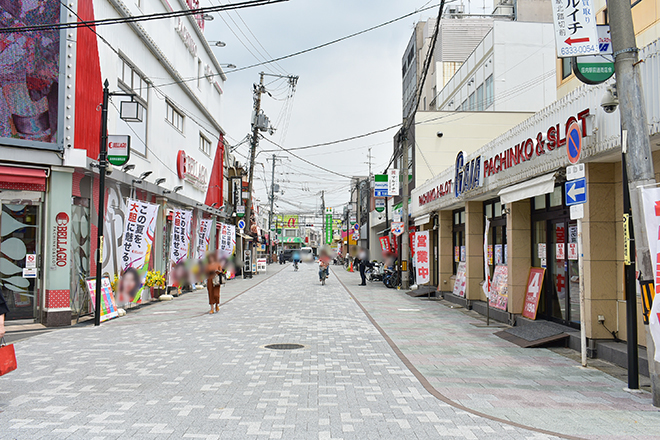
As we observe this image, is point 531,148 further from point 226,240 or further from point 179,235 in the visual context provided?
point 226,240

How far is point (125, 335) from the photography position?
426 inches

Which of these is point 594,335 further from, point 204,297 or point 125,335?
point 204,297

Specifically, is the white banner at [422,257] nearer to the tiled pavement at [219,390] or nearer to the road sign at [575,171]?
the tiled pavement at [219,390]

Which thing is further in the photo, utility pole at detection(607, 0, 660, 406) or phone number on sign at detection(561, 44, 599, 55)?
phone number on sign at detection(561, 44, 599, 55)

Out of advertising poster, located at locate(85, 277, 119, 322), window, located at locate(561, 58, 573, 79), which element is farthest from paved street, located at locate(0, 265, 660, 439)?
window, located at locate(561, 58, 573, 79)

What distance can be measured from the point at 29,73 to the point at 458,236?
571 inches

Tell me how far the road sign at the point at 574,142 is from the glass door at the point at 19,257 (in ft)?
37.2

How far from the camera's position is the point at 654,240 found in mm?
5746

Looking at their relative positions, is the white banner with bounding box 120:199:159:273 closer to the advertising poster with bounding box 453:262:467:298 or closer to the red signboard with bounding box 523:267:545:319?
the advertising poster with bounding box 453:262:467:298

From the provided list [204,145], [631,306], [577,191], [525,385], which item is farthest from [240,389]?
[204,145]

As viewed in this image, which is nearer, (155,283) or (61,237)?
(61,237)

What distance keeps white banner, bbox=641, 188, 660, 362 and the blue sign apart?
152 centimetres

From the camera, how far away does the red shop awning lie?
36.6 feet

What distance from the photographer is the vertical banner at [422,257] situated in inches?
784
